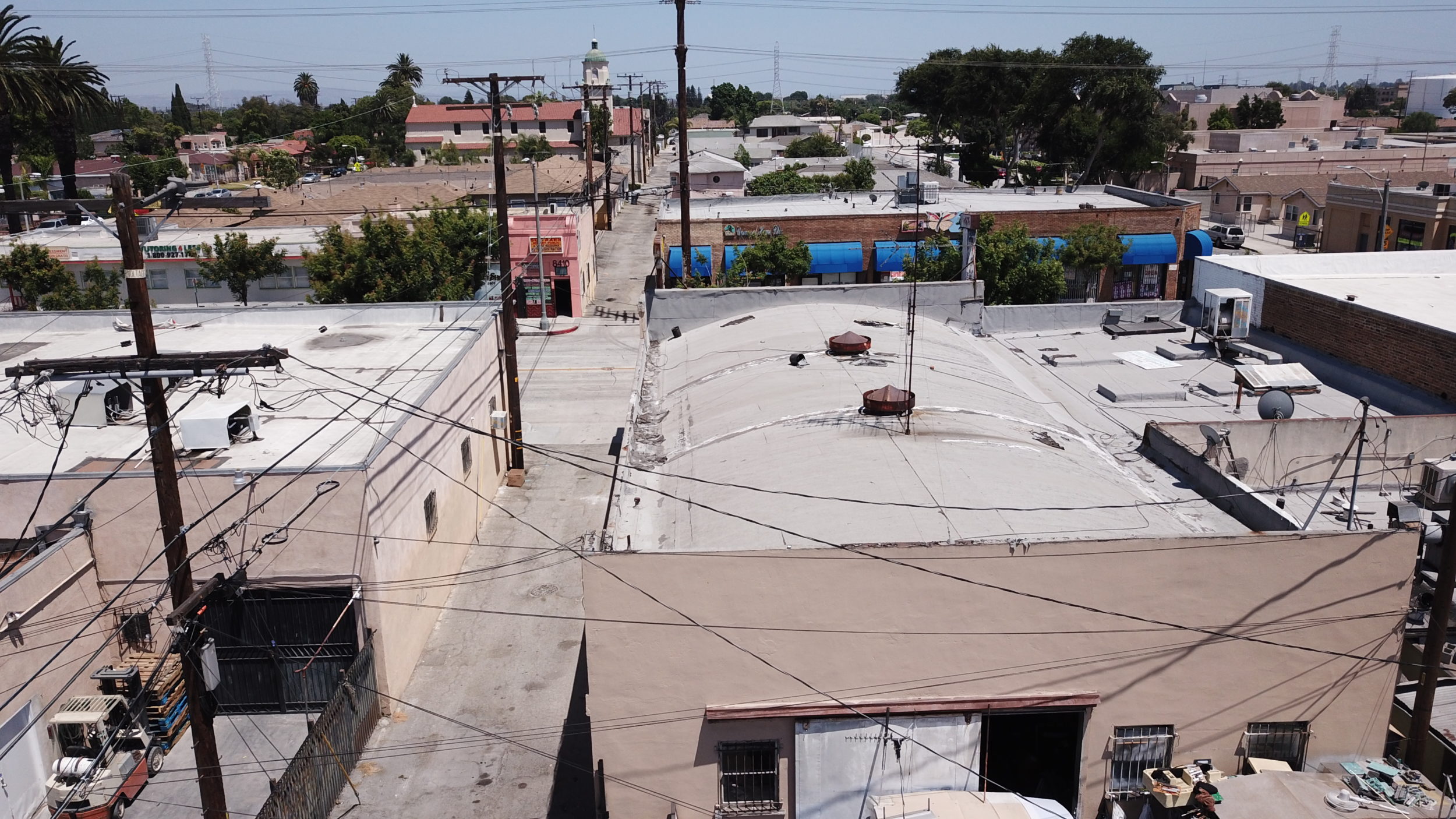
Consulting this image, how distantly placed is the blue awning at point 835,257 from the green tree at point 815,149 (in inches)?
2250

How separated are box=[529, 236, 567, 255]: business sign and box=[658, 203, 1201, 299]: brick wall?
7.58m

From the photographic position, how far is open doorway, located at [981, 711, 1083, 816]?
12148 millimetres

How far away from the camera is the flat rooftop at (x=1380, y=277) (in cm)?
2023

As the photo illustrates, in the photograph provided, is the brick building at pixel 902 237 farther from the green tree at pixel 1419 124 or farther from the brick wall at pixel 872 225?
the green tree at pixel 1419 124

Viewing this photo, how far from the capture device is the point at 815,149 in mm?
97812

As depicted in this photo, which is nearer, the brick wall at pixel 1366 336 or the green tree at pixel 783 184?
the brick wall at pixel 1366 336

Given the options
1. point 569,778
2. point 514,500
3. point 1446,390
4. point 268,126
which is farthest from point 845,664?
point 268,126

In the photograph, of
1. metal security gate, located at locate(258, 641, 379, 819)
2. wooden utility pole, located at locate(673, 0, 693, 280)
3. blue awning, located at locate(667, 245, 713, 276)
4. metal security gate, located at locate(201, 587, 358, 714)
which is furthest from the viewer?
blue awning, located at locate(667, 245, 713, 276)

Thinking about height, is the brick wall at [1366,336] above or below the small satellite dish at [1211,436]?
above

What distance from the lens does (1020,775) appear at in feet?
40.6

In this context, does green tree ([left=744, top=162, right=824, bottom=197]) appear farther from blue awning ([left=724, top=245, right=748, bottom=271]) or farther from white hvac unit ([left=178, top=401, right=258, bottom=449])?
white hvac unit ([left=178, top=401, right=258, bottom=449])

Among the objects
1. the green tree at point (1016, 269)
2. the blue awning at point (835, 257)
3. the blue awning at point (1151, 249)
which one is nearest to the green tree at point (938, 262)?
the green tree at point (1016, 269)

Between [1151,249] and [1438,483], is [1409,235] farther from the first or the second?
[1438,483]

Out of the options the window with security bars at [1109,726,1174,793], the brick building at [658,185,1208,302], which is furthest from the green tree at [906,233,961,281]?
the window with security bars at [1109,726,1174,793]
